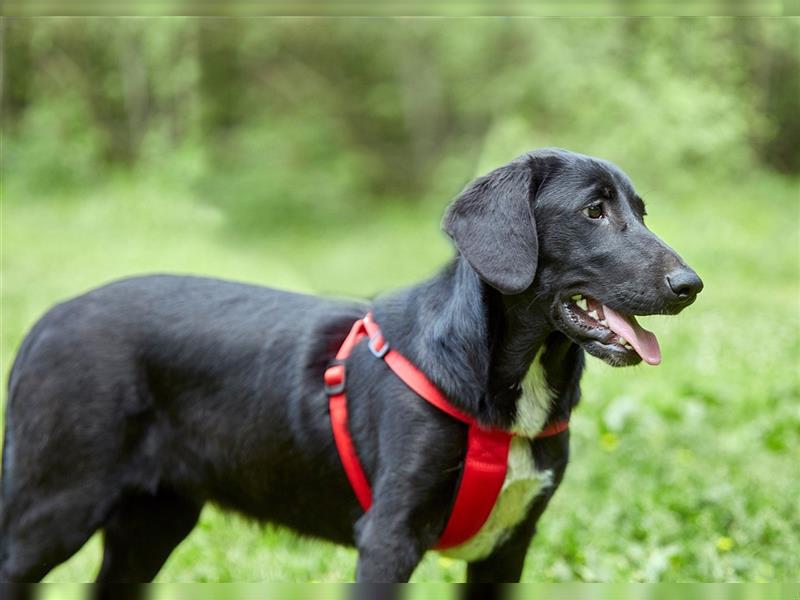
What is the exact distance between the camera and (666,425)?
6145mm

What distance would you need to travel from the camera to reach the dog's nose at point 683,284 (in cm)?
303

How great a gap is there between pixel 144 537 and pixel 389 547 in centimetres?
121

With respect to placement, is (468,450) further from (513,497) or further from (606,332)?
(606,332)

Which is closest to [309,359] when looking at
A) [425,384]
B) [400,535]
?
[425,384]

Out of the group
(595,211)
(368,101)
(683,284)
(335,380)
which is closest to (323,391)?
(335,380)

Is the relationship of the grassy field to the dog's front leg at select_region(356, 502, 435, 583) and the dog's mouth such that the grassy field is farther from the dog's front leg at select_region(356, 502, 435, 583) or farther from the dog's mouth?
the dog's mouth

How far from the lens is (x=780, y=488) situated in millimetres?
5254

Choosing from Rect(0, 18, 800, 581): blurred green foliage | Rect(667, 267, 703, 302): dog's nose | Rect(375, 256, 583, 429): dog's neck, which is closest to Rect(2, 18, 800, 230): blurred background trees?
Rect(0, 18, 800, 581): blurred green foliage

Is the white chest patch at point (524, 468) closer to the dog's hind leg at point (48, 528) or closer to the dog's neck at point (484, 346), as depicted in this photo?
the dog's neck at point (484, 346)

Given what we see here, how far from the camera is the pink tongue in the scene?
3154 millimetres

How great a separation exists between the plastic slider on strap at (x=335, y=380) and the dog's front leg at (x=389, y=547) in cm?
44

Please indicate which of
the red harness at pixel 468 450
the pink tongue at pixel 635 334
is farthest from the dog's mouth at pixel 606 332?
the red harness at pixel 468 450

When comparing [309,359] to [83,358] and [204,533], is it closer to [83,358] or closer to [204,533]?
[83,358]

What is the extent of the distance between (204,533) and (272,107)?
1902 cm
